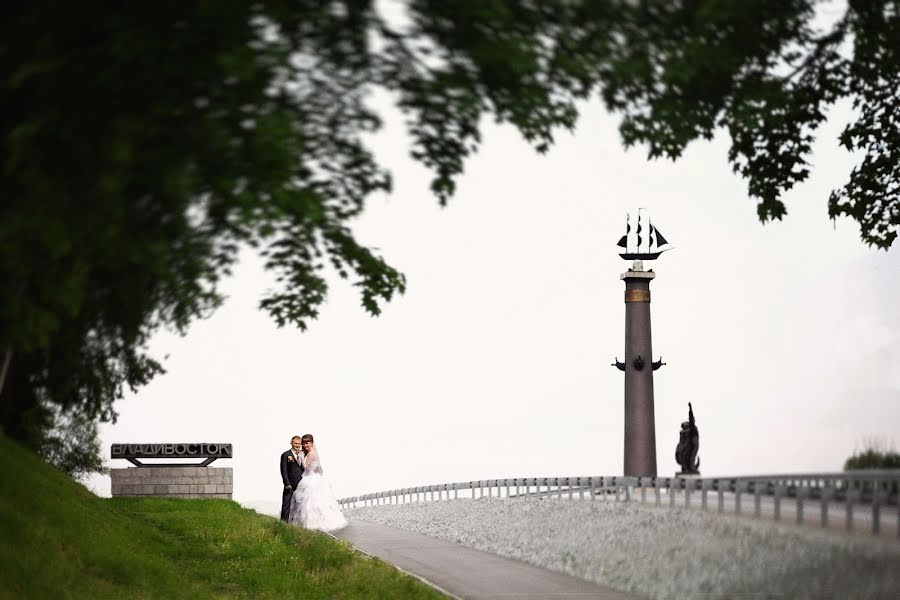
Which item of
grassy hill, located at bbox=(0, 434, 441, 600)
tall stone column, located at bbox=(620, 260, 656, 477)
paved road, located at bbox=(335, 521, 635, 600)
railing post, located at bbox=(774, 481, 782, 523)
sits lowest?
paved road, located at bbox=(335, 521, 635, 600)

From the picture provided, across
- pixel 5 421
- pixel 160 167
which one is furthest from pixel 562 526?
pixel 160 167

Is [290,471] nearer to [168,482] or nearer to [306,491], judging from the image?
[306,491]

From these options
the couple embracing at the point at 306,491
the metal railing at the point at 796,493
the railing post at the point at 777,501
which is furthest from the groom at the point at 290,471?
the railing post at the point at 777,501

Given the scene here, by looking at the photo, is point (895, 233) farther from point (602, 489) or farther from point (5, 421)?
point (5, 421)

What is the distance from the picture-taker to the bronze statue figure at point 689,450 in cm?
2653

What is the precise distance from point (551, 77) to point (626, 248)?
25.8 meters

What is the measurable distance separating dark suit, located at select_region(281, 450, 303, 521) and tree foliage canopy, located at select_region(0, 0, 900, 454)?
604 inches

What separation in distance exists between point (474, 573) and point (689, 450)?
28.4ft

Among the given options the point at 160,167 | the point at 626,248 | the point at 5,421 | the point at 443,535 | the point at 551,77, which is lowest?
the point at 443,535

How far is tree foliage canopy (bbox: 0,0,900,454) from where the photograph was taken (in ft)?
25.3

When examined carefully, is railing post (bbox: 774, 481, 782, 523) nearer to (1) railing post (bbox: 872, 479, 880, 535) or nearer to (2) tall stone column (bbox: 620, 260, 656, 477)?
(1) railing post (bbox: 872, 479, 880, 535)

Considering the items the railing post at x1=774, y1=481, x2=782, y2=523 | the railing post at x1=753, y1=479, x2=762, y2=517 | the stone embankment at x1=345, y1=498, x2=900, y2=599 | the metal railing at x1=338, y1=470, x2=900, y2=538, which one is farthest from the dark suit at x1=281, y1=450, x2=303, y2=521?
the railing post at x1=774, y1=481, x2=782, y2=523

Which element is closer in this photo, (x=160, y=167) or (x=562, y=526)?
(x=160, y=167)

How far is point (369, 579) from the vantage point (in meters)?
18.0
